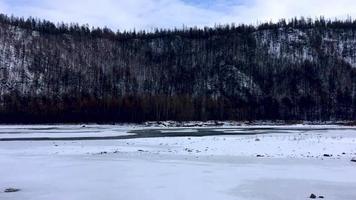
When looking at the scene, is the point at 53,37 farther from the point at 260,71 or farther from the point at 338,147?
the point at 338,147

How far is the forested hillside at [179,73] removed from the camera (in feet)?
415

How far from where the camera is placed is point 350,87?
153 metres

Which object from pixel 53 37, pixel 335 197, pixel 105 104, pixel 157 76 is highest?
pixel 53 37

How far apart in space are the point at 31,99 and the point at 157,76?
47.9 m

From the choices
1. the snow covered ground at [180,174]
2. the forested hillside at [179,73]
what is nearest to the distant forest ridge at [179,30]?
the forested hillside at [179,73]

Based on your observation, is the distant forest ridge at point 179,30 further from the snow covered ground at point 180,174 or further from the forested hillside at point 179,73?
the snow covered ground at point 180,174

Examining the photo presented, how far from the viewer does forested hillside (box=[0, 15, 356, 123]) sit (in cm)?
12656

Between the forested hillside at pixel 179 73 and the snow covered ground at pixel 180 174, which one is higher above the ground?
the forested hillside at pixel 179 73

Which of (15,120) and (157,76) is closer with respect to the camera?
(15,120)

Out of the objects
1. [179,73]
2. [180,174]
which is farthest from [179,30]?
[180,174]

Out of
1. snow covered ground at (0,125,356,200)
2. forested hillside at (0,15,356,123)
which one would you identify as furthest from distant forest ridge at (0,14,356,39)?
snow covered ground at (0,125,356,200)

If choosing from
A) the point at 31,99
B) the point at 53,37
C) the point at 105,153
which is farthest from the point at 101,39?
the point at 105,153

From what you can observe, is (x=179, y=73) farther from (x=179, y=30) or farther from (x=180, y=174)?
(x=180, y=174)

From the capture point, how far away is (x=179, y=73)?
169500 millimetres
